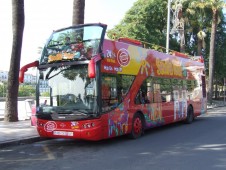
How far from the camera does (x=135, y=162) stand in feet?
26.2

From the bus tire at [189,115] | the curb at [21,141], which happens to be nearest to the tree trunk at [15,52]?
the curb at [21,141]

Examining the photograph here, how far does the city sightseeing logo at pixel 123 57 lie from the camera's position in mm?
11276

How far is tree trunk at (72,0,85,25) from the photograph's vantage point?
1548 centimetres

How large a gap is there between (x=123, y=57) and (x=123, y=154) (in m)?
3.62

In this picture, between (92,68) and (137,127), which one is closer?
(92,68)

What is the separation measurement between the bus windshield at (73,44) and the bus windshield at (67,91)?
0.33 metres

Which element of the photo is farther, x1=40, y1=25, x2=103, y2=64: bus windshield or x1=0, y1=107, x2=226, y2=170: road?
x1=40, y1=25, x2=103, y2=64: bus windshield

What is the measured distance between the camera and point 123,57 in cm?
1151

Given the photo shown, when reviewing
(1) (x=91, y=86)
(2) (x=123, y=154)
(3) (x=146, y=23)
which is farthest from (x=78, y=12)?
(3) (x=146, y=23)

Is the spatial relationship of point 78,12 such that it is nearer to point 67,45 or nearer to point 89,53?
point 67,45

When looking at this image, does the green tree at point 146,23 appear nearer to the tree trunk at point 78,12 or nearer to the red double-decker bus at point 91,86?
the tree trunk at point 78,12

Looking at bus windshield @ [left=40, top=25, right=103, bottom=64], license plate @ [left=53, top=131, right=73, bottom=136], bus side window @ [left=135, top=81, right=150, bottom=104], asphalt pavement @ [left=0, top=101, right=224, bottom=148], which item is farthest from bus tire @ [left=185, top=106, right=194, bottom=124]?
license plate @ [left=53, top=131, right=73, bottom=136]

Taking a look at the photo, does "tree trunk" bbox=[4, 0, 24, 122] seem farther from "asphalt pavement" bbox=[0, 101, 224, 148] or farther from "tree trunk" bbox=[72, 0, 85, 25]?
"tree trunk" bbox=[72, 0, 85, 25]

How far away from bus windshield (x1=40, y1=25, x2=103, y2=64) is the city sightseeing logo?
1.16m
